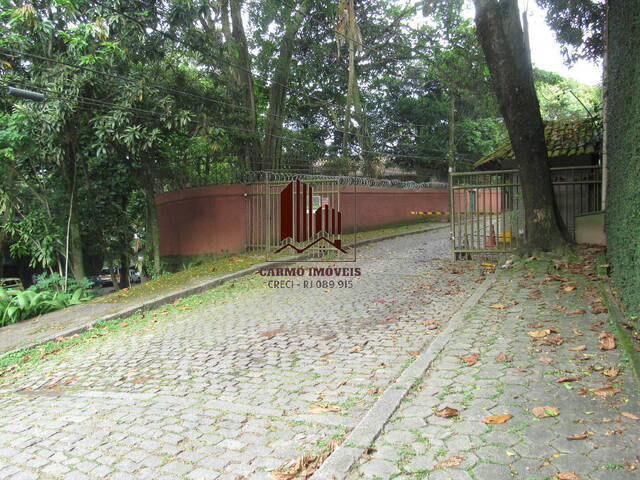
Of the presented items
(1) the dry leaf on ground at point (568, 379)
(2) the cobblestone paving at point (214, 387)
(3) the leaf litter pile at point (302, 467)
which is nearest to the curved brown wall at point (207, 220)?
(2) the cobblestone paving at point (214, 387)

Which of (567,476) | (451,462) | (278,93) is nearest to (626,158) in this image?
(567,476)

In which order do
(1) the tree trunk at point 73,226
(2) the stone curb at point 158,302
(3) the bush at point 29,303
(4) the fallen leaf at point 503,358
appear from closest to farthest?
(4) the fallen leaf at point 503,358 < (2) the stone curb at point 158,302 < (3) the bush at point 29,303 < (1) the tree trunk at point 73,226

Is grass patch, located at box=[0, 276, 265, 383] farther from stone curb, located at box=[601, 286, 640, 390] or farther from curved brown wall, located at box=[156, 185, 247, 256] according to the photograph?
stone curb, located at box=[601, 286, 640, 390]

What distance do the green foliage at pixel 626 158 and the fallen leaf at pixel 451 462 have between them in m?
2.78

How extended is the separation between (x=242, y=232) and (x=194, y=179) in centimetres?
268

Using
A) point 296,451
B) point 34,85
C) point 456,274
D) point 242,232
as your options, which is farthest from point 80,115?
point 296,451

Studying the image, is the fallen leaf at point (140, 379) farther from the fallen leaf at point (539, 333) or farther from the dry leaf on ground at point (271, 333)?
the fallen leaf at point (539, 333)

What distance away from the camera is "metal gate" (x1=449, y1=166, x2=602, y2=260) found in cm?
1046

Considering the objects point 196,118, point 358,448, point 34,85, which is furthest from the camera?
point 196,118

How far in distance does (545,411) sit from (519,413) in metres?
0.18

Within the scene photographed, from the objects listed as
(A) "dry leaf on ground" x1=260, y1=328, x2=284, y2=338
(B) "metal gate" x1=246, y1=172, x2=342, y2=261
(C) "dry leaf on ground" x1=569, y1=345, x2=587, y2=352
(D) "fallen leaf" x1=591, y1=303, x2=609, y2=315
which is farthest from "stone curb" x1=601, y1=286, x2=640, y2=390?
(B) "metal gate" x1=246, y1=172, x2=342, y2=261

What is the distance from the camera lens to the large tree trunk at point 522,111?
917 centimetres

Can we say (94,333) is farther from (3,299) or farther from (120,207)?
(120,207)

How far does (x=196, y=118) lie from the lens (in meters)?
11.6
